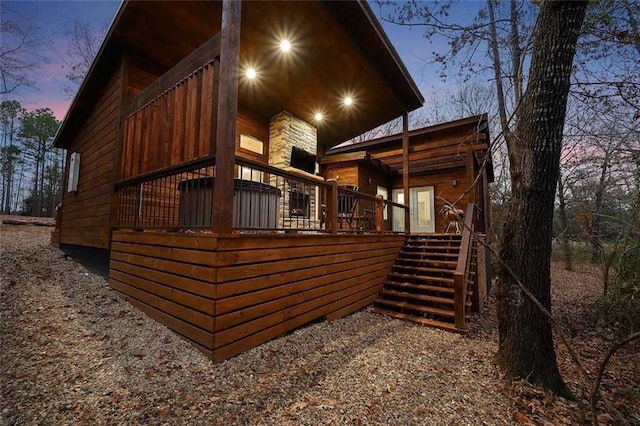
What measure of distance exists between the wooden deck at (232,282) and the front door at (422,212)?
6423 millimetres

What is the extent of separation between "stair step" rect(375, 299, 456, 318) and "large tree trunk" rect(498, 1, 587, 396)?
1633mm

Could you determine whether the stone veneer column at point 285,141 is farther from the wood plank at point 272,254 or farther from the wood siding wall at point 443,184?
the wood siding wall at point 443,184

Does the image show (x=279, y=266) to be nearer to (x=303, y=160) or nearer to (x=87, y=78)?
(x=303, y=160)

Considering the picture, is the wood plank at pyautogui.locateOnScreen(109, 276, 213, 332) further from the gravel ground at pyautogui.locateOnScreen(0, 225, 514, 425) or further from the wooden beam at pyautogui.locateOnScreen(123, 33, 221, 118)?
the wooden beam at pyautogui.locateOnScreen(123, 33, 221, 118)

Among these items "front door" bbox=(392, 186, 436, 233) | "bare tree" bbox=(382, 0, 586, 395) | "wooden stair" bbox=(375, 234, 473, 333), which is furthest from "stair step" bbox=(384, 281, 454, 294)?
"front door" bbox=(392, 186, 436, 233)

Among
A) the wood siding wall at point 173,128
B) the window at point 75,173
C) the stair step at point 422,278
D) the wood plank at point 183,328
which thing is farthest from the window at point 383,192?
the window at point 75,173

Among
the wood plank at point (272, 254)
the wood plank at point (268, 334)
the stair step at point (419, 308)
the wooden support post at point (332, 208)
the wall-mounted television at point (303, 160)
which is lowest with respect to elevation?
the stair step at point (419, 308)

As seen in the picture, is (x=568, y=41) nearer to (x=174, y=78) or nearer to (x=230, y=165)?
(x=230, y=165)

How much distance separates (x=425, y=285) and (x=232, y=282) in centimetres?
384

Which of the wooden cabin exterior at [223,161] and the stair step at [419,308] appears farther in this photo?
the stair step at [419,308]

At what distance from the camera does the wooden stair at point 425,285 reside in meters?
4.63

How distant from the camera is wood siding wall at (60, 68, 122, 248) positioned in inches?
201

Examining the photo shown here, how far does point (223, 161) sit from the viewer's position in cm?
281

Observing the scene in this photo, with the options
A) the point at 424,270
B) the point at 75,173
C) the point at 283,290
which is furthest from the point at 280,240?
the point at 75,173
